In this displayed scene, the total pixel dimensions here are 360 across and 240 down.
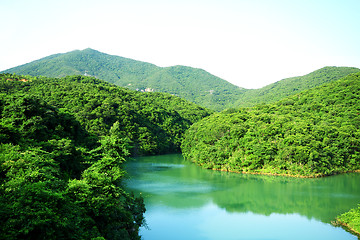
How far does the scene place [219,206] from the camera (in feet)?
65.5

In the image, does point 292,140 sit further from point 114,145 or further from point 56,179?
point 56,179

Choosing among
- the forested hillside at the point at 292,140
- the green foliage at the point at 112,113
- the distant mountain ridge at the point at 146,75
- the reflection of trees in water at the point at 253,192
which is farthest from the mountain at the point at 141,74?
the reflection of trees in water at the point at 253,192

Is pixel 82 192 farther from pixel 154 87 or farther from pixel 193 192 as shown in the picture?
pixel 154 87

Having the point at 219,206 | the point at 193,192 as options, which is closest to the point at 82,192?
the point at 219,206

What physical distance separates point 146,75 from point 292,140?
403 ft

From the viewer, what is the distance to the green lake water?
50.0 ft

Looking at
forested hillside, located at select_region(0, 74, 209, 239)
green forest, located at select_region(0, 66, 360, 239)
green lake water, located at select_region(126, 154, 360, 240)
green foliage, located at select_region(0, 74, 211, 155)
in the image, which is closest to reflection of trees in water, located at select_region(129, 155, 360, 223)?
green lake water, located at select_region(126, 154, 360, 240)

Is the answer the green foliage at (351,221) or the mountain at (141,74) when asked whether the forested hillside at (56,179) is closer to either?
the green foliage at (351,221)

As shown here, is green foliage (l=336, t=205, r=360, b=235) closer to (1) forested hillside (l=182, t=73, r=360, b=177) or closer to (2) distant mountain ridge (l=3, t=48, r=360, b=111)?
(1) forested hillside (l=182, t=73, r=360, b=177)

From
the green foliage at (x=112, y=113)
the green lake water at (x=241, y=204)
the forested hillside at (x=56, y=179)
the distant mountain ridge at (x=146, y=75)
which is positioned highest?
the distant mountain ridge at (x=146, y=75)

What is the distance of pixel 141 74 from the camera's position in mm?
148375

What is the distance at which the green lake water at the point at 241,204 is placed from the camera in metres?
15.2

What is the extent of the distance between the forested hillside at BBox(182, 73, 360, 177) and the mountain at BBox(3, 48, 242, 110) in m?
63.4

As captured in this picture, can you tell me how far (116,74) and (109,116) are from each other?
4174 inches
